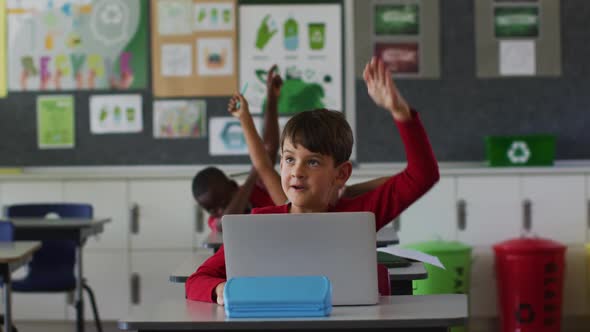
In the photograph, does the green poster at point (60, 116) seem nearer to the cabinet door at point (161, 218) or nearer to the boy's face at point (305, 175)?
the cabinet door at point (161, 218)

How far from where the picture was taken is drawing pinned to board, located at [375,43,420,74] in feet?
19.6

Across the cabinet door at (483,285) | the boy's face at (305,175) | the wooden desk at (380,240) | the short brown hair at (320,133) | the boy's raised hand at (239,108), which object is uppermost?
the boy's raised hand at (239,108)

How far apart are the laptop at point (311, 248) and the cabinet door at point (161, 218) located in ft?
12.7

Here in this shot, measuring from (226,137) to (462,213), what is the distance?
4.91 ft

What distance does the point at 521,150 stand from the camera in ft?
19.0

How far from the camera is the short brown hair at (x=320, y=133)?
220 cm

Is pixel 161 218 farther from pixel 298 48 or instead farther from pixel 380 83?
pixel 380 83

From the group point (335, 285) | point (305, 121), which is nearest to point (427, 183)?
point (305, 121)

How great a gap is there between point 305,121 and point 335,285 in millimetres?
440

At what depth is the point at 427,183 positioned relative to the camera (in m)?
2.35

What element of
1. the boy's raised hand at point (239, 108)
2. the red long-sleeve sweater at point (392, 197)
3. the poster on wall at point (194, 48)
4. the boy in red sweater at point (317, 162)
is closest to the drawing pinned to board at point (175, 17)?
the poster on wall at point (194, 48)

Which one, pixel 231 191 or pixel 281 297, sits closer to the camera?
pixel 281 297

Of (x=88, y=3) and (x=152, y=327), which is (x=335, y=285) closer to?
(x=152, y=327)

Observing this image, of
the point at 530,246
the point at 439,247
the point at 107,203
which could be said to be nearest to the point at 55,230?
the point at 107,203
